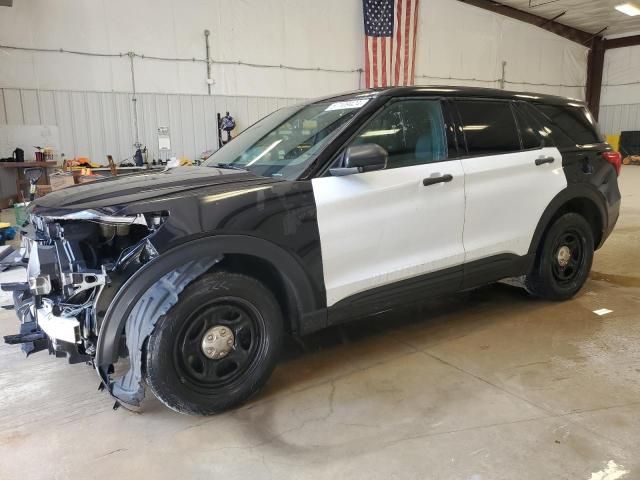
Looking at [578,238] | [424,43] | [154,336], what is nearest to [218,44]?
[424,43]

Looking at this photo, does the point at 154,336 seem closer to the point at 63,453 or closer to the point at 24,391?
the point at 63,453

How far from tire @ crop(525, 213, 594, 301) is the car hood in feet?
7.53

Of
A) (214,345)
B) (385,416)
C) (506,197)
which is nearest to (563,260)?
(506,197)

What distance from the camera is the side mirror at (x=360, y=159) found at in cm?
255

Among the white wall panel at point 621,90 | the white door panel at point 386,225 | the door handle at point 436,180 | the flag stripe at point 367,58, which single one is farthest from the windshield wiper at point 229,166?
the white wall panel at point 621,90

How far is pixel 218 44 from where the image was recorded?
12.6m

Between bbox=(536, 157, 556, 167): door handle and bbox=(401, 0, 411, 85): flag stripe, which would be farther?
bbox=(401, 0, 411, 85): flag stripe

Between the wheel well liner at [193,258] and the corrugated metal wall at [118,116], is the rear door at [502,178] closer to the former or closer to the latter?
the wheel well liner at [193,258]

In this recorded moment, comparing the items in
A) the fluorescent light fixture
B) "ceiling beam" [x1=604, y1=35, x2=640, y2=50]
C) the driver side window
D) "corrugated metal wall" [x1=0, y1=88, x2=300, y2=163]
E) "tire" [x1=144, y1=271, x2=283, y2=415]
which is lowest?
"tire" [x1=144, y1=271, x2=283, y2=415]

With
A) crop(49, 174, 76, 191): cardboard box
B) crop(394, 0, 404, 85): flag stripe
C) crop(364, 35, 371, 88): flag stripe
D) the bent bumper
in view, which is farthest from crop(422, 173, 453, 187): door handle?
crop(394, 0, 404, 85): flag stripe

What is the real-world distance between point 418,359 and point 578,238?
186 centimetres

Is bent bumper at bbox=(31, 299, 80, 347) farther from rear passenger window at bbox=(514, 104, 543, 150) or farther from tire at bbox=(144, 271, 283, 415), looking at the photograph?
rear passenger window at bbox=(514, 104, 543, 150)

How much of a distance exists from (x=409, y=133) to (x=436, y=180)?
0.33 m

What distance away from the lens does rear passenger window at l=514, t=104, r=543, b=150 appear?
3570mm
